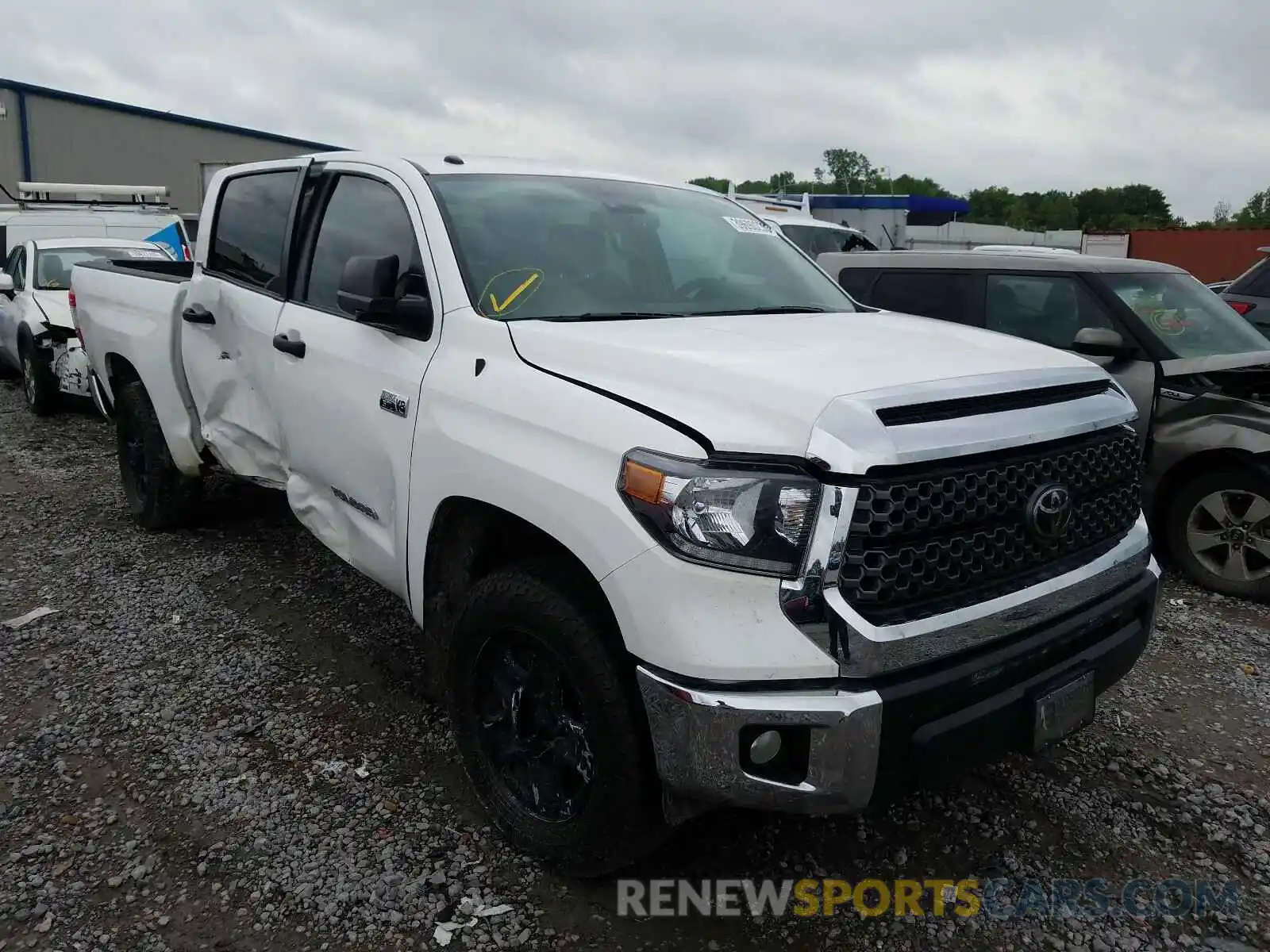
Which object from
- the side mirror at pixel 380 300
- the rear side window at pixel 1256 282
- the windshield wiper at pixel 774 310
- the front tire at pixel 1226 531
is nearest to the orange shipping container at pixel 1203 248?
the rear side window at pixel 1256 282

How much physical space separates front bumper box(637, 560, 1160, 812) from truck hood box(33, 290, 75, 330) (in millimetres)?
8700

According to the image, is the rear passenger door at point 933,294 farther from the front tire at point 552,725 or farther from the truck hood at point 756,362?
the front tire at point 552,725

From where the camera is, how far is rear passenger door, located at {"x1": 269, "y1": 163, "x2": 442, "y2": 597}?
3.00 metres

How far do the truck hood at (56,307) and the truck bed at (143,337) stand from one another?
372 centimetres

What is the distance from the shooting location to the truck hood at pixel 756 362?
2.12 m

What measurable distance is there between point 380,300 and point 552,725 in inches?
54.3

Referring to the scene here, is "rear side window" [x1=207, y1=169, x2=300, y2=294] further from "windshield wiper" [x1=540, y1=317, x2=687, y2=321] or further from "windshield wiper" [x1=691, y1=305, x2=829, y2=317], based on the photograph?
"windshield wiper" [x1=691, y1=305, x2=829, y2=317]

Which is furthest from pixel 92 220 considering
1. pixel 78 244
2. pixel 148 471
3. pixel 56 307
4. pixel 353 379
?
pixel 353 379

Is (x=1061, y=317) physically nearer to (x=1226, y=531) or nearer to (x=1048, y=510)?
(x=1226, y=531)

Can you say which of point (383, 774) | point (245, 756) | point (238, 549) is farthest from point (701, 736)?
point (238, 549)

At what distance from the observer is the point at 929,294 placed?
603 centimetres

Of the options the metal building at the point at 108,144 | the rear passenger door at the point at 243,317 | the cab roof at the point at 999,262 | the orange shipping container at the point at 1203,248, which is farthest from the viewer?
the orange shipping container at the point at 1203,248

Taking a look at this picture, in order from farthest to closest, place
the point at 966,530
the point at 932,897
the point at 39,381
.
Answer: the point at 39,381
the point at 932,897
the point at 966,530

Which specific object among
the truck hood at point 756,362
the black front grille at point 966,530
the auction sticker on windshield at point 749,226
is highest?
the auction sticker on windshield at point 749,226
